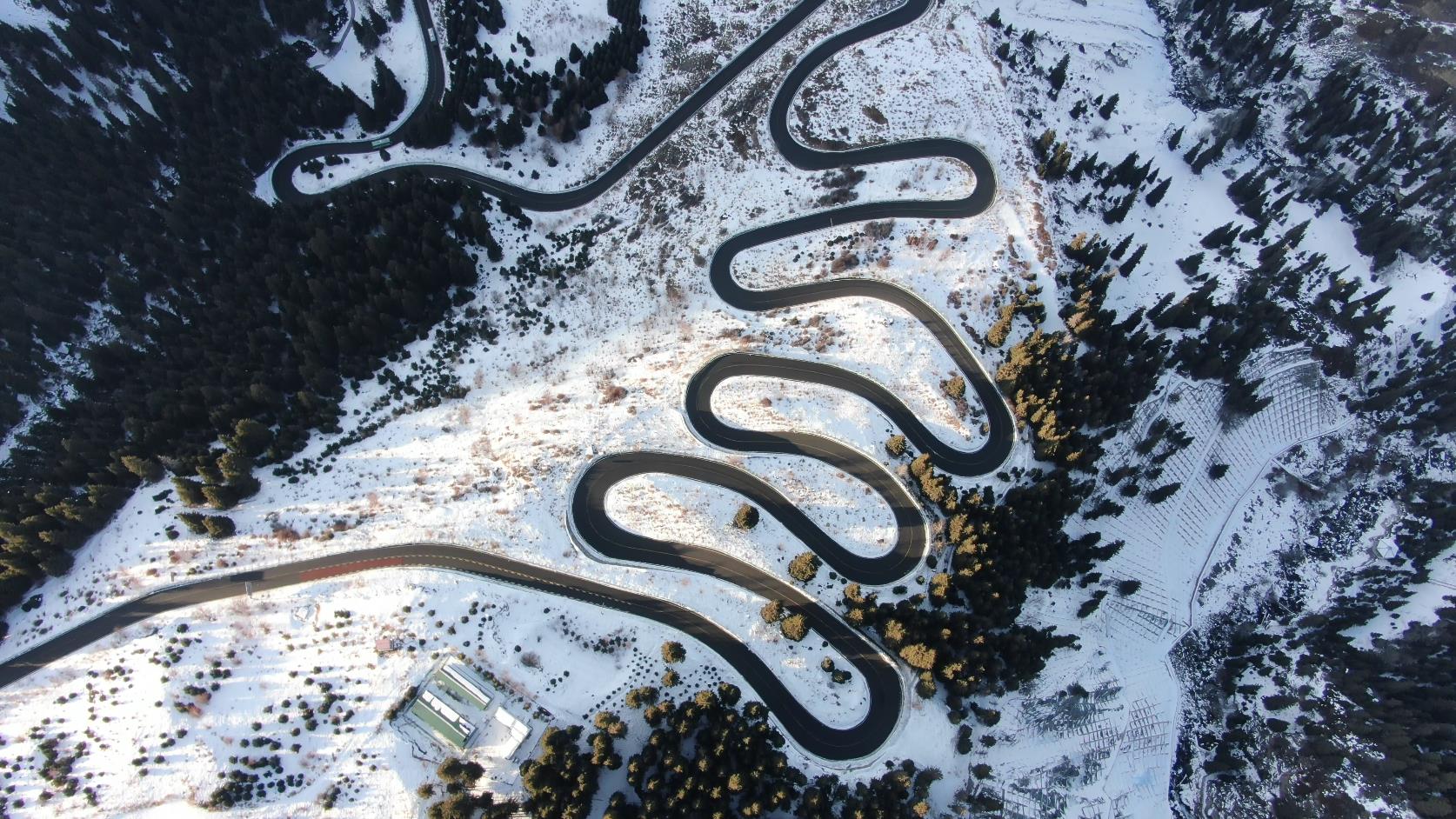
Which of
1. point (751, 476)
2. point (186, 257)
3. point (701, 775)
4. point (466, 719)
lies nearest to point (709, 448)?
point (751, 476)

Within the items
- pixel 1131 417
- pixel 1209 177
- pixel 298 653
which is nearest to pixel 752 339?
pixel 1131 417

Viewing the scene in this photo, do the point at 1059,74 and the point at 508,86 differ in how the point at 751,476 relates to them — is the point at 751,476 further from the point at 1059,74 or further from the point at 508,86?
the point at 1059,74

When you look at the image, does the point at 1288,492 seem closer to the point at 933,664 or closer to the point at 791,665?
the point at 933,664

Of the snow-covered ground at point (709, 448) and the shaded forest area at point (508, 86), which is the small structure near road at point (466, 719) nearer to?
the snow-covered ground at point (709, 448)

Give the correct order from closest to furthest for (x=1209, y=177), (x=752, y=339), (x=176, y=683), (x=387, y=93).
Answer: (x=176, y=683) < (x=752, y=339) < (x=387, y=93) < (x=1209, y=177)

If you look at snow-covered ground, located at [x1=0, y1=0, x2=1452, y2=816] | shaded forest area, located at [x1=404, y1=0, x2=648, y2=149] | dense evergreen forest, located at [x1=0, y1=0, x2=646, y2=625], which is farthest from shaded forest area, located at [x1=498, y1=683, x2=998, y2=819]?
shaded forest area, located at [x1=404, y1=0, x2=648, y2=149]

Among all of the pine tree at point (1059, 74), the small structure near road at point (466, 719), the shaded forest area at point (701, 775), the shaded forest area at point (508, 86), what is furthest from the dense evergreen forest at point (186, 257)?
the pine tree at point (1059, 74)
